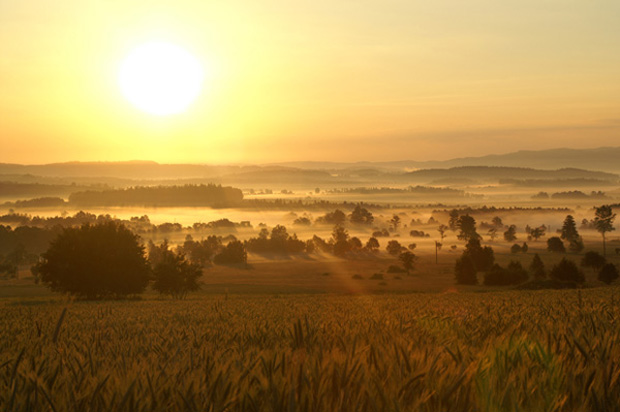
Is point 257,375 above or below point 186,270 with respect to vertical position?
above

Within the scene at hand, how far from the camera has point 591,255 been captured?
16975 centimetres

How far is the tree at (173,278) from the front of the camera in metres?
94.7

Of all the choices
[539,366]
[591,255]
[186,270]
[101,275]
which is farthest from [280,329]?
[591,255]

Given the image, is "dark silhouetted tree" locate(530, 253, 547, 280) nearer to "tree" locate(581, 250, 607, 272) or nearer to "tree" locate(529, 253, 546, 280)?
"tree" locate(529, 253, 546, 280)

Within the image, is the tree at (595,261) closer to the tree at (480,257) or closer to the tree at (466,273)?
the tree at (480,257)

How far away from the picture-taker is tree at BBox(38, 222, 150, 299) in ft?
238

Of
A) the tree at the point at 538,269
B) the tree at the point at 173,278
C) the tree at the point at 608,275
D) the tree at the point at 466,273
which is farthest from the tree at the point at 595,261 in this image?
the tree at the point at 173,278

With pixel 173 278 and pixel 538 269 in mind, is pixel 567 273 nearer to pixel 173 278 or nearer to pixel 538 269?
pixel 538 269

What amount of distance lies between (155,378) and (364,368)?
1352 mm

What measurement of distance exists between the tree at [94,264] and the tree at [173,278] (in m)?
16.5

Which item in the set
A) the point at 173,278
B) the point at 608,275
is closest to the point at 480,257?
the point at 608,275

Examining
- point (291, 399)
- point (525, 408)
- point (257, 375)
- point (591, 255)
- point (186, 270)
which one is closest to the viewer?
point (291, 399)

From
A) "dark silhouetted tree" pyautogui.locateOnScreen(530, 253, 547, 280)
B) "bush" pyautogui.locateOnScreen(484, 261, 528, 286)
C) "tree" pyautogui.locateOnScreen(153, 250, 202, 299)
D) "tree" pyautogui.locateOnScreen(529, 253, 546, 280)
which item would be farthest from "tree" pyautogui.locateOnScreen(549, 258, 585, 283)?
"tree" pyautogui.locateOnScreen(153, 250, 202, 299)

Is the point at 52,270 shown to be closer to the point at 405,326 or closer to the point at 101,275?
the point at 101,275
